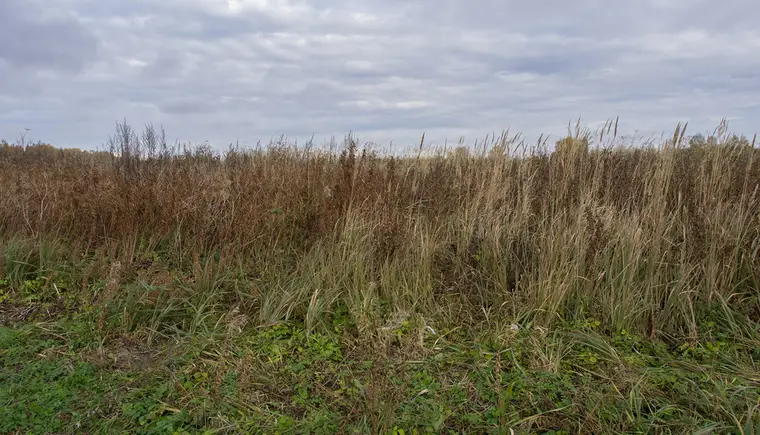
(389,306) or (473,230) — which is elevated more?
(473,230)

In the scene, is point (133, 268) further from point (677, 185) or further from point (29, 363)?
point (677, 185)

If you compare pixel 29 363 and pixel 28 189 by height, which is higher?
pixel 28 189

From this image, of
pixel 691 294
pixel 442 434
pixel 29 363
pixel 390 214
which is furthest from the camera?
pixel 390 214

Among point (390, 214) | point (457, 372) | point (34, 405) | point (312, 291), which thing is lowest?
point (34, 405)

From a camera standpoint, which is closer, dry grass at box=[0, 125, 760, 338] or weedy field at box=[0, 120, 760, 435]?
weedy field at box=[0, 120, 760, 435]

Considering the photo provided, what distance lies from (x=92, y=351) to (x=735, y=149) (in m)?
6.97

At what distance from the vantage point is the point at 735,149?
545cm

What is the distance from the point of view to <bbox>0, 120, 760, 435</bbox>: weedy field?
2.46m

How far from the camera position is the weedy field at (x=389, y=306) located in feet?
8.07

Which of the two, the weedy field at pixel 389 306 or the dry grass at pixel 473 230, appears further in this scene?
the dry grass at pixel 473 230

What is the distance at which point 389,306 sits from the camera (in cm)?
349

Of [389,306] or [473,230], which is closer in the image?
[389,306]

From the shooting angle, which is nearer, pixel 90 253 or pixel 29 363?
pixel 29 363

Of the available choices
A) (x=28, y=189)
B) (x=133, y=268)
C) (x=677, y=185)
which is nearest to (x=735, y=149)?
(x=677, y=185)
